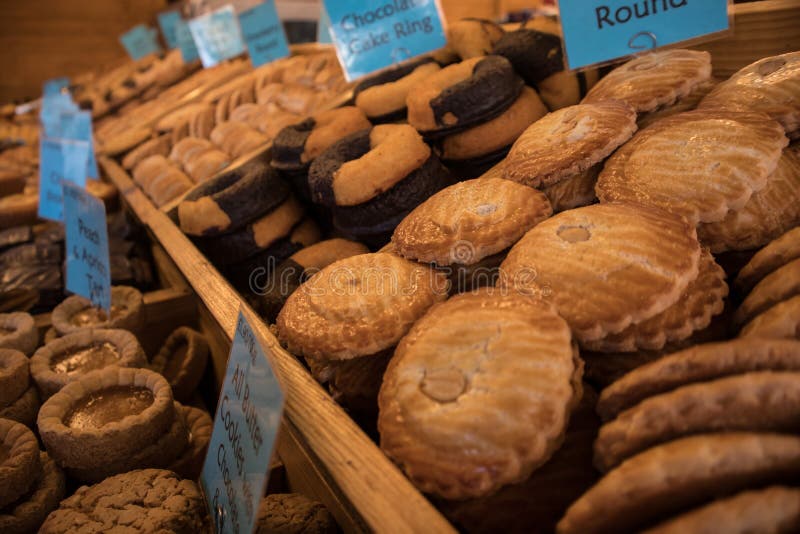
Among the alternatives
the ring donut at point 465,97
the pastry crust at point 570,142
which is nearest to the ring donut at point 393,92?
the ring donut at point 465,97

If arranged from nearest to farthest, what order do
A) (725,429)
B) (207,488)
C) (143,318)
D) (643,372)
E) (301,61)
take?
(725,429)
(643,372)
(207,488)
(143,318)
(301,61)

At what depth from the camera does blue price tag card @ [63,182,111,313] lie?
1.84 metres

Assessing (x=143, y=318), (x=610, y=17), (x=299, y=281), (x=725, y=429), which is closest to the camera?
(x=725, y=429)

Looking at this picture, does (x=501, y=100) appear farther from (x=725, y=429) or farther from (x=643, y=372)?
(x=725, y=429)

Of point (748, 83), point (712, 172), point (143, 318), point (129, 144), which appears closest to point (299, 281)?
point (143, 318)

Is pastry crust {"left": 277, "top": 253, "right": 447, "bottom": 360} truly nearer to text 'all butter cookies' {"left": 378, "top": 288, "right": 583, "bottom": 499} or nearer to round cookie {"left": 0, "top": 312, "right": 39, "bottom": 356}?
text 'all butter cookies' {"left": 378, "top": 288, "right": 583, "bottom": 499}

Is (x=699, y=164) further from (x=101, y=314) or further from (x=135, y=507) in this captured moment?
(x=101, y=314)

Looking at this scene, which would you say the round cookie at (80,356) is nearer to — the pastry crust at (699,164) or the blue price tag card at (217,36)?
the pastry crust at (699,164)

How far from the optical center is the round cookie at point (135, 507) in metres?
1.08

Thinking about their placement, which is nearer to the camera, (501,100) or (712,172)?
(712,172)

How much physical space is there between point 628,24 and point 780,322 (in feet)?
3.08

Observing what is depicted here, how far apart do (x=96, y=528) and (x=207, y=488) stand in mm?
206

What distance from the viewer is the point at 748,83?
1267mm

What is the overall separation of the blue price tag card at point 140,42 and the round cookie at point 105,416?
4540mm
